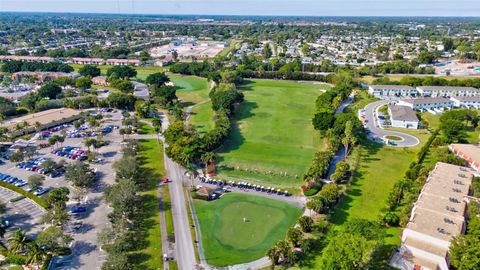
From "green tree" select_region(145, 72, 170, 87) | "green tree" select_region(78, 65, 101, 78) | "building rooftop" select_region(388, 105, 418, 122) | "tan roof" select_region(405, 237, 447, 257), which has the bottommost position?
"tan roof" select_region(405, 237, 447, 257)

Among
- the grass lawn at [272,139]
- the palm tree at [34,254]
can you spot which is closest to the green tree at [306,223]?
the grass lawn at [272,139]

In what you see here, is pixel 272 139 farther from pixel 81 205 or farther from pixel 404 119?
pixel 81 205

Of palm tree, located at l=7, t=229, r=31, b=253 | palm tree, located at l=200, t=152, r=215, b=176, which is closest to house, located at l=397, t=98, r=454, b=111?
palm tree, located at l=200, t=152, r=215, b=176

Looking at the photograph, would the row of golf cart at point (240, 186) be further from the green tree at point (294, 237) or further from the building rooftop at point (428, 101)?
the building rooftop at point (428, 101)

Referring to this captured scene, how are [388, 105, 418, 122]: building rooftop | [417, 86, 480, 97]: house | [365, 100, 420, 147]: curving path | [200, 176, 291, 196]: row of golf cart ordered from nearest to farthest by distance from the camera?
[200, 176, 291, 196]: row of golf cart → [365, 100, 420, 147]: curving path → [388, 105, 418, 122]: building rooftop → [417, 86, 480, 97]: house

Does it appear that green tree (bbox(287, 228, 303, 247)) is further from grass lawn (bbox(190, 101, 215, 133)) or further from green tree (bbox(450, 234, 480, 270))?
grass lawn (bbox(190, 101, 215, 133))

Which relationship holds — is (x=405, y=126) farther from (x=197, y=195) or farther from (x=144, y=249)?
(x=144, y=249)

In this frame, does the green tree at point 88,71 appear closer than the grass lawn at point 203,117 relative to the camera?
No
